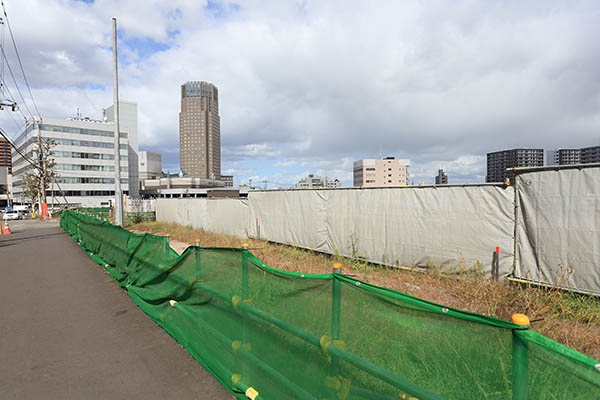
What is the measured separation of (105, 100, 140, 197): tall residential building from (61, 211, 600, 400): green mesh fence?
110m

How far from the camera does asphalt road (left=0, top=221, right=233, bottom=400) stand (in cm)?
379

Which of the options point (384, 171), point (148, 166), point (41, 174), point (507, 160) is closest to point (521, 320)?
point (41, 174)

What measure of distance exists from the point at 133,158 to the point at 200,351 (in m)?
117

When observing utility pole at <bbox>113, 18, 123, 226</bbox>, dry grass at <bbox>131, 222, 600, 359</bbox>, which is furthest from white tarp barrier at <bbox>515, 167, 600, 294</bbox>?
utility pole at <bbox>113, 18, 123, 226</bbox>

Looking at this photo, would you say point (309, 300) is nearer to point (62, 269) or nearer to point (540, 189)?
point (540, 189)

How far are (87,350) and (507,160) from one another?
364ft

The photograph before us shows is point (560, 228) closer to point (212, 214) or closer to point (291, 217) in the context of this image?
point (291, 217)

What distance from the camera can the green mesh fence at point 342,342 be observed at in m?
1.66

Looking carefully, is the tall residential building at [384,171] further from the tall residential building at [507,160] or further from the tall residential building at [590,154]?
the tall residential building at [590,154]

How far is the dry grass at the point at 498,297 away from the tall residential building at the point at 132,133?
107 metres

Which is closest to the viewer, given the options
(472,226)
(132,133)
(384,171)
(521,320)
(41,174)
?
(521,320)

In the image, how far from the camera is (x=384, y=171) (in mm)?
143500

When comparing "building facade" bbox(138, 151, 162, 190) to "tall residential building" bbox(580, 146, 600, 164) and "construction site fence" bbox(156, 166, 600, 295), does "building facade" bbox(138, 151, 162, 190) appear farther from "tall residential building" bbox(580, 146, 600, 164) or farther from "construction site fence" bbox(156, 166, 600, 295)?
"tall residential building" bbox(580, 146, 600, 164)

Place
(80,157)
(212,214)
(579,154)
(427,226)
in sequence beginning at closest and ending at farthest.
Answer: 1. (427,226)
2. (212,214)
3. (579,154)
4. (80,157)
